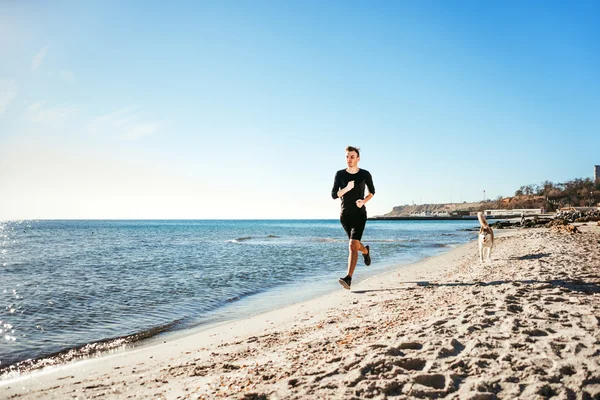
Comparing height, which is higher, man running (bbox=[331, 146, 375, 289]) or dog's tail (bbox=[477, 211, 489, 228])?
man running (bbox=[331, 146, 375, 289])

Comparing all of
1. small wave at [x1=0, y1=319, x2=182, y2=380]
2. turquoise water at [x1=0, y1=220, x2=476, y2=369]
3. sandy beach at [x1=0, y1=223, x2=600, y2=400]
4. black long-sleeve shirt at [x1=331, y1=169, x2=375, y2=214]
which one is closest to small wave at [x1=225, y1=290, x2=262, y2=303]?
turquoise water at [x1=0, y1=220, x2=476, y2=369]

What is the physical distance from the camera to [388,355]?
299cm

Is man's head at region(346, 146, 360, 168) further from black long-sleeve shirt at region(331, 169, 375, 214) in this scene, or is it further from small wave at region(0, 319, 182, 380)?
small wave at region(0, 319, 182, 380)

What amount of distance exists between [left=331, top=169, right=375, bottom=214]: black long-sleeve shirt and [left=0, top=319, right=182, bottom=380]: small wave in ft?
12.6

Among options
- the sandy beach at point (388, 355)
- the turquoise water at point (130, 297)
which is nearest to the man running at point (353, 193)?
the sandy beach at point (388, 355)

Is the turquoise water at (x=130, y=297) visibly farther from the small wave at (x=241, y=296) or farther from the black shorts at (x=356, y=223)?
the black shorts at (x=356, y=223)

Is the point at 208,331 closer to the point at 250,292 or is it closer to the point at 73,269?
the point at 250,292

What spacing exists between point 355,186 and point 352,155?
57cm

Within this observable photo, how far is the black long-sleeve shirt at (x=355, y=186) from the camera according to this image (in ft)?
22.3

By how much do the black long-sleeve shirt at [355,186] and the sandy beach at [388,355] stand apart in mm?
1752

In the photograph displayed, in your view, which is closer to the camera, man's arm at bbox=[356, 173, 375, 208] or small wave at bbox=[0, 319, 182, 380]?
small wave at bbox=[0, 319, 182, 380]

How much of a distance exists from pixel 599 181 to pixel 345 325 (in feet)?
507

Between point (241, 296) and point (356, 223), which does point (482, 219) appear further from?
point (241, 296)

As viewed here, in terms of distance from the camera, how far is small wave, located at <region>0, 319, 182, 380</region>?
15.2 ft
